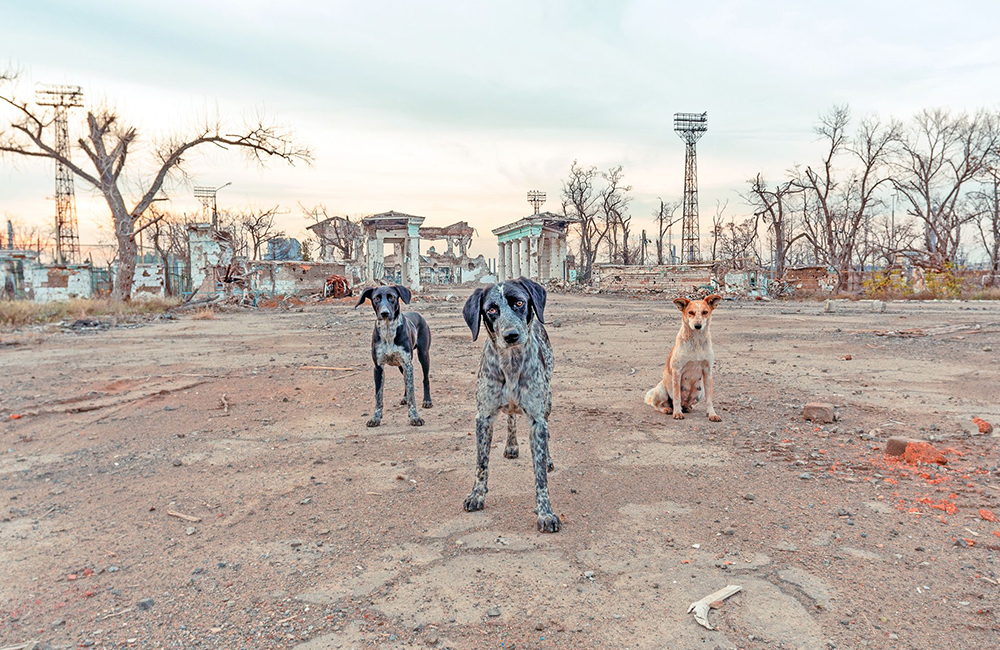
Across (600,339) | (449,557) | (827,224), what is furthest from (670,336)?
(827,224)

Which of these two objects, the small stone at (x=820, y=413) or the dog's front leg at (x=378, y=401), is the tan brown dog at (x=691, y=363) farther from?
the dog's front leg at (x=378, y=401)

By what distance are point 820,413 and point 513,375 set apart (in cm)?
359

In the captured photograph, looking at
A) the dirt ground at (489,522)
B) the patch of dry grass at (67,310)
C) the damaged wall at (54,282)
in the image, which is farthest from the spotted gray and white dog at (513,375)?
the damaged wall at (54,282)

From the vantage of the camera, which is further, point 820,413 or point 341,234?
point 341,234

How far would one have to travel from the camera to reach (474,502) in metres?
3.43

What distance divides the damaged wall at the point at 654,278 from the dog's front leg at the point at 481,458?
28.7 meters

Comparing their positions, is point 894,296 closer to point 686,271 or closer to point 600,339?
point 686,271

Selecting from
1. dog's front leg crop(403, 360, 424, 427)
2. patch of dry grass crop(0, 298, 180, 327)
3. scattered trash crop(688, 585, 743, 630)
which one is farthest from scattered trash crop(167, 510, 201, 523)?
patch of dry grass crop(0, 298, 180, 327)

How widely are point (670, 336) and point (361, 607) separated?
1060 cm

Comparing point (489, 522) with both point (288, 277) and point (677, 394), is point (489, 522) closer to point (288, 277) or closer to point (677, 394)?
point (677, 394)

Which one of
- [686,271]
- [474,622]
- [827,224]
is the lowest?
[474,622]

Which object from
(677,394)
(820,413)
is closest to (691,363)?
(677,394)

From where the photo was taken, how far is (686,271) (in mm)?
31219

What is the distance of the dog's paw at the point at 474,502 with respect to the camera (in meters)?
3.42
